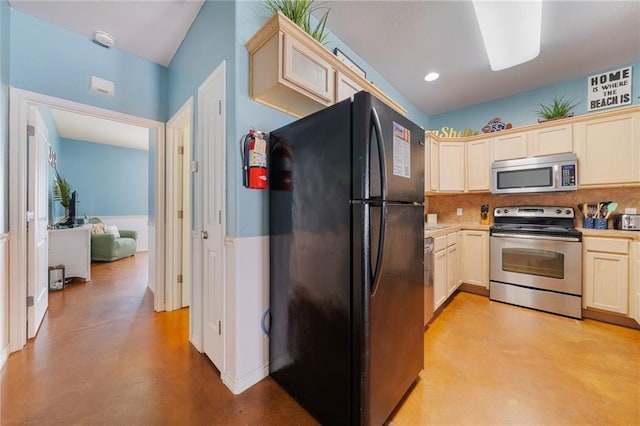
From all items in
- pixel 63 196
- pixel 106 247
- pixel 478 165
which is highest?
pixel 478 165

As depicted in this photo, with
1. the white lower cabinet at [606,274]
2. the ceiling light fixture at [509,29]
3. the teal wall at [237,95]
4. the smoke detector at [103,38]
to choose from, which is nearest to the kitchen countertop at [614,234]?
the white lower cabinet at [606,274]

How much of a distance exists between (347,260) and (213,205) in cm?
112

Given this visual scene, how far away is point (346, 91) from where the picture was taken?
6.18ft

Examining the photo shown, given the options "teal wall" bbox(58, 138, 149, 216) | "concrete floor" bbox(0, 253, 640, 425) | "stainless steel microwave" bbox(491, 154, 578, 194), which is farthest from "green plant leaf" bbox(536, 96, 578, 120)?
"teal wall" bbox(58, 138, 149, 216)

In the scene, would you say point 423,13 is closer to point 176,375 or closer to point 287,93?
point 287,93

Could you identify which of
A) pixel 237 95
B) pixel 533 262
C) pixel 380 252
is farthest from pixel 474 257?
pixel 237 95

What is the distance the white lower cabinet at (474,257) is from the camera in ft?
10.4

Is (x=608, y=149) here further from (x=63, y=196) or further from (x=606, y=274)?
(x=63, y=196)

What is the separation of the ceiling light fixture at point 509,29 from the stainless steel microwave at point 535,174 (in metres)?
1.13

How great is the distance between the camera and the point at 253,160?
1519mm

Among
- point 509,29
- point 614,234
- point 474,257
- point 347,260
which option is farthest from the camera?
point 474,257

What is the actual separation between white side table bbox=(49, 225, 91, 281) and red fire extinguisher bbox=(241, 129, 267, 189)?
3748 mm

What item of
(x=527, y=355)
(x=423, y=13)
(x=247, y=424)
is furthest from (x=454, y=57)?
(x=247, y=424)

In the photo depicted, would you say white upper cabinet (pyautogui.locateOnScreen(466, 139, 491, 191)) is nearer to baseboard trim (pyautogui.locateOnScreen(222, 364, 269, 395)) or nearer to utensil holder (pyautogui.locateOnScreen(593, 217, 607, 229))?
utensil holder (pyautogui.locateOnScreen(593, 217, 607, 229))
